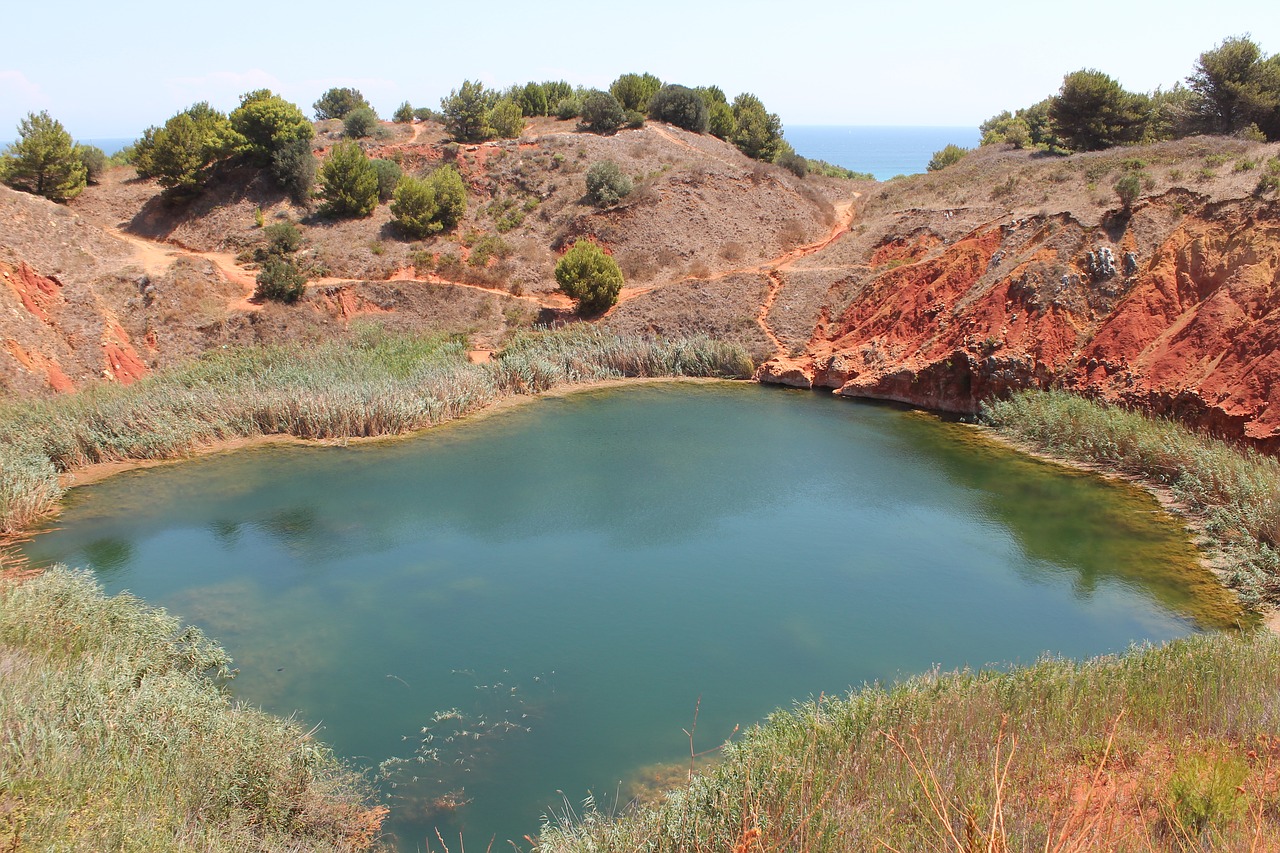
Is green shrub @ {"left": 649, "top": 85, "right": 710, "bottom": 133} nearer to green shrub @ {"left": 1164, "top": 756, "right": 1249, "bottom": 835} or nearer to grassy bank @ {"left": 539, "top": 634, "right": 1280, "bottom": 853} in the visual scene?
grassy bank @ {"left": 539, "top": 634, "right": 1280, "bottom": 853}

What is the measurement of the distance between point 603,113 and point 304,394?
23.6m

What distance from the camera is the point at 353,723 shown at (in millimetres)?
9578

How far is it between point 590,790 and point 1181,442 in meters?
13.0

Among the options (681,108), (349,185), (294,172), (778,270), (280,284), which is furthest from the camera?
(681,108)

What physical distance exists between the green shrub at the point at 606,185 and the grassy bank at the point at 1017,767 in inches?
1013

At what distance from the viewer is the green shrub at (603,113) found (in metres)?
37.9

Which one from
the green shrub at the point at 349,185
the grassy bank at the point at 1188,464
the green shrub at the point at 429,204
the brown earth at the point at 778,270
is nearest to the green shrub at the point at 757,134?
the brown earth at the point at 778,270

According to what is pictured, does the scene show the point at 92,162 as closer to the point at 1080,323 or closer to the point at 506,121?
the point at 506,121

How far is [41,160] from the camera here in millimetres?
28703

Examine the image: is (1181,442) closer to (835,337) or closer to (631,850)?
(835,337)

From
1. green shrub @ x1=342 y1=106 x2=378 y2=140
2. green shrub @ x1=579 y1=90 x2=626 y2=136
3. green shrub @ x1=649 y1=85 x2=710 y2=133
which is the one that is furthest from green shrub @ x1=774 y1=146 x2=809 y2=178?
green shrub @ x1=342 y1=106 x2=378 y2=140

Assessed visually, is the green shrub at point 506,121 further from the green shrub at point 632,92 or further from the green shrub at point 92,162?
the green shrub at point 92,162

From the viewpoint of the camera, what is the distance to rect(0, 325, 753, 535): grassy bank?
16.6 metres

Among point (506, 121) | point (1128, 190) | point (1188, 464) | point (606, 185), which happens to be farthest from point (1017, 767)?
point (506, 121)
